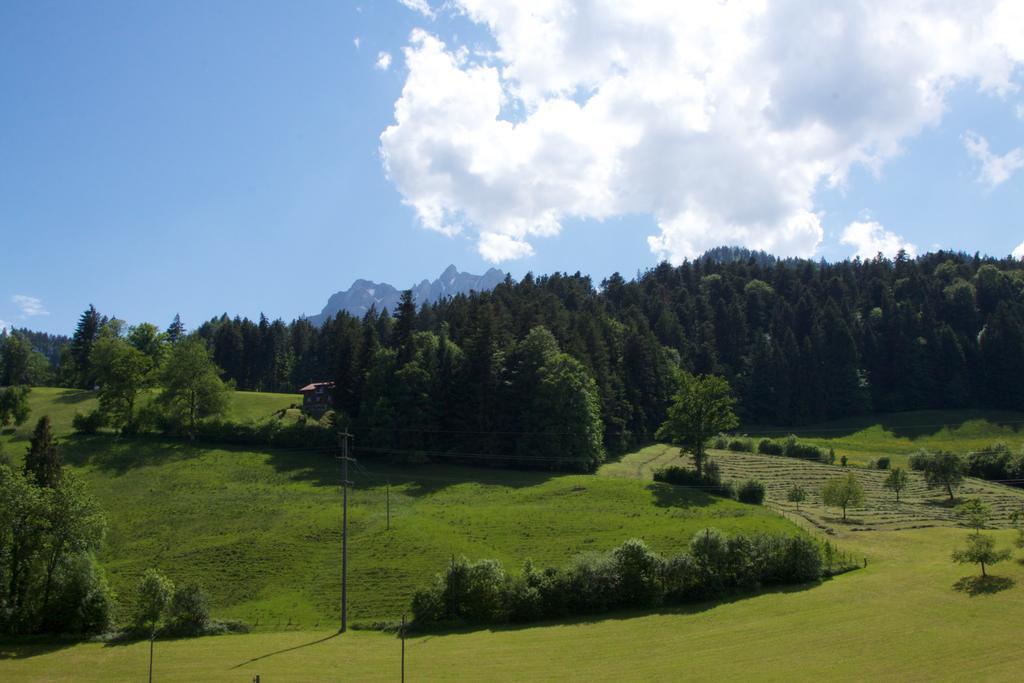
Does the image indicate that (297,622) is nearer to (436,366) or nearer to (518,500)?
(518,500)

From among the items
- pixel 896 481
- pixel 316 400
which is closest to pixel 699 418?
pixel 896 481

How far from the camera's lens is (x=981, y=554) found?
47.5 meters

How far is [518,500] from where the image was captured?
234 ft

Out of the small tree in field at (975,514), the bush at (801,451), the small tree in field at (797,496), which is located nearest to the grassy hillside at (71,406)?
the small tree in field at (797,496)

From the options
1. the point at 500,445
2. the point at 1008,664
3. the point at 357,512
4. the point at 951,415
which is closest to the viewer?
Answer: the point at 1008,664

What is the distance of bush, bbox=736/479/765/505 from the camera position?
7131cm

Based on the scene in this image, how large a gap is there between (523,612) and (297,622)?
632 inches

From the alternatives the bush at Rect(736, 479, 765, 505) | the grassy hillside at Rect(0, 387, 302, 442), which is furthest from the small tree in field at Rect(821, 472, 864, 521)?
the grassy hillside at Rect(0, 387, 302, 442)

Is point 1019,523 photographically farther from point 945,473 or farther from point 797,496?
point 797,496

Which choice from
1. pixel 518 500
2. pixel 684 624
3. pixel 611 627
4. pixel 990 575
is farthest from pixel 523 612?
pixel 990 575

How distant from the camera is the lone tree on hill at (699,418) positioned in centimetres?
8400

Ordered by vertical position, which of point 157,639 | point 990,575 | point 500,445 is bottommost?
point 157,639

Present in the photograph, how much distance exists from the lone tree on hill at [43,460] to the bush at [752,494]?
63548 millimetres

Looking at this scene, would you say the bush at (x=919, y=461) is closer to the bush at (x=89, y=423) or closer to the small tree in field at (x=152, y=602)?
the small tree in field at (x=152, y=602)
